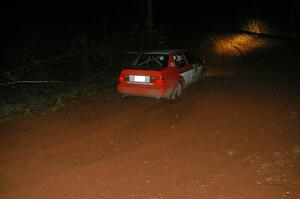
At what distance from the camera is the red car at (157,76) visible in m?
10.1

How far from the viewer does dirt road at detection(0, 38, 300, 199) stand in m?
5.56

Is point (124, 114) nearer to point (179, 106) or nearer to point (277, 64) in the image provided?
point (179, 106)

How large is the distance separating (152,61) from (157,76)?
34.8 inches

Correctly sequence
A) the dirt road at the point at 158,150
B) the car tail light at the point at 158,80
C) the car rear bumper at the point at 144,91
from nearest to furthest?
the dirt road at the point at 158,150 < the car tail light at the point at 158,80 < the car rear bumper at the point at 144,91

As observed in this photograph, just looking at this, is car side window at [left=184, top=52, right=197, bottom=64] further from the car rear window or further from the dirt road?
the dirt road

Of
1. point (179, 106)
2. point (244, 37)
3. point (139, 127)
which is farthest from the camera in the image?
point (244, 37)

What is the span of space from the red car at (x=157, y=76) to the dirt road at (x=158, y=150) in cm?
42

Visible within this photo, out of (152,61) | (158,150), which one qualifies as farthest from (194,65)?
(158,150)

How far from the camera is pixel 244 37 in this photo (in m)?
26.2

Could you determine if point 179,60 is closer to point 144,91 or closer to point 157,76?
point 157,76

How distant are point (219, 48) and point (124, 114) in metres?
15.1

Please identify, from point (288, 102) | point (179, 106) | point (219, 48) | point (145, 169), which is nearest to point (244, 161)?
point (145, 169)

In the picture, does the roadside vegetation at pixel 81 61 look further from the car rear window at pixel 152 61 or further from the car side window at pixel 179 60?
the car side window at pixel 179 60

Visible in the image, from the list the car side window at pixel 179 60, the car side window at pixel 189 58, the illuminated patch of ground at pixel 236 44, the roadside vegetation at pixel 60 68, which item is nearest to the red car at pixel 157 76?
the car side window at pixel 179 60
